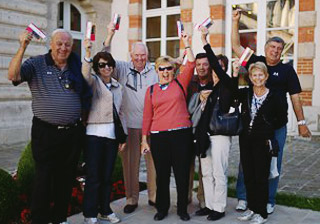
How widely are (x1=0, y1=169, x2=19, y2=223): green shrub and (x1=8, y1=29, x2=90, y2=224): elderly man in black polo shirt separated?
44cm

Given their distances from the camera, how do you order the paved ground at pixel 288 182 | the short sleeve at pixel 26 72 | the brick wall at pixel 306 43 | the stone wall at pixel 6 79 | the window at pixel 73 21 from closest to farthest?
the short sleeve at pixel 26 72
the paved ground at pixel 288 182
the stone wall at pixel 6 79
the brick wall at pixel 306 43
the window at pixel 73 21

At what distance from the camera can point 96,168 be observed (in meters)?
3.79

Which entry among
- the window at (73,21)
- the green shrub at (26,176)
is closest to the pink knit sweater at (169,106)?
the green shrub at (26,176)

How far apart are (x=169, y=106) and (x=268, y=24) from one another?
23.0ft

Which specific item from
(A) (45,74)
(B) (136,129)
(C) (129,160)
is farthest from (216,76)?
(A) (45,74)

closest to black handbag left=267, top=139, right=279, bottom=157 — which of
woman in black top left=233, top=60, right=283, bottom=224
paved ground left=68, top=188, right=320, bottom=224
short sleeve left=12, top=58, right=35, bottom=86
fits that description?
woman in black top left=233, top=60, right=283, bottom=224

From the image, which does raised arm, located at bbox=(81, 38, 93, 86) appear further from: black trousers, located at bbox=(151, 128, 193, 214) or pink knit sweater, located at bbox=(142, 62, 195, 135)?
black trousers, located at bbox=(151, 128, 193, 214)

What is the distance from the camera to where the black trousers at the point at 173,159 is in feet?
13.0

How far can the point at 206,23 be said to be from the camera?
3977mm

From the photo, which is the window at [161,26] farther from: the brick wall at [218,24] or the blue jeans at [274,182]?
the blue jeans at [274,182]

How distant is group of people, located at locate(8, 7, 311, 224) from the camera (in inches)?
137

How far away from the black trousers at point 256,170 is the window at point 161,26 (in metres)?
7.84

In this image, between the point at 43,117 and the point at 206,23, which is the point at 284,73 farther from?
the point at 43,117

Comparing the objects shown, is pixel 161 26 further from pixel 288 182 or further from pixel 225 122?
pixel 225 122
